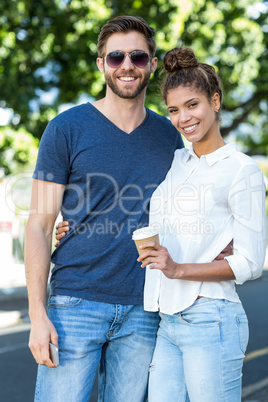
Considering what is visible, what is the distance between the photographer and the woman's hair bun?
2322mm

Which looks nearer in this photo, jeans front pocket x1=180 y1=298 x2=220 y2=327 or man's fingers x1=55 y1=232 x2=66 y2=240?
jeans front pocket x1=180 y1=298 x2=220 y2=327

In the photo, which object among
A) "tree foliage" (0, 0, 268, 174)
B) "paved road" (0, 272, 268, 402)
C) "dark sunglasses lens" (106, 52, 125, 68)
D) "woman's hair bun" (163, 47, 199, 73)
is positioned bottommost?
"paved road" (0, 272, 268, 402)

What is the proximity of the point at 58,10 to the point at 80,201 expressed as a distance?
7.10m

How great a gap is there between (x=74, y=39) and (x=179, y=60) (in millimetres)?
7314

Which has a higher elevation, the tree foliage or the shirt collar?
the tree foliage

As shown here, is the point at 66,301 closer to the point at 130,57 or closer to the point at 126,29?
the point at 130,57

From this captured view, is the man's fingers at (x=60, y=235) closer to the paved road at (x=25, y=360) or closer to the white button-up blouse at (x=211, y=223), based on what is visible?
the white button-up blouse at (x=211, y=223)

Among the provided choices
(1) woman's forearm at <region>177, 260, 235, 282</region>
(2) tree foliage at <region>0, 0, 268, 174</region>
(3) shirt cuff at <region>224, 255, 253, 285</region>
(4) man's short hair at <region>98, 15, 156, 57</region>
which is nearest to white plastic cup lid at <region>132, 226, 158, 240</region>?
(1) woman's forearm at <region>177, 260, 235, 282</region>

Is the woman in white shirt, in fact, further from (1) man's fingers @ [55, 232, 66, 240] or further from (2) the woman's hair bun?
(1) man's fingers @ [55, 232, 66, 240]

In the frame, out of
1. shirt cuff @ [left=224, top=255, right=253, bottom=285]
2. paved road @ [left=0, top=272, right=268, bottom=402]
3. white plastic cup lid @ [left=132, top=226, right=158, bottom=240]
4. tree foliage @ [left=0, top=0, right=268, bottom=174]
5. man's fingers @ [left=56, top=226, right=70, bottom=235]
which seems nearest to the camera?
white plastic cup lid @ [left=132, top=226, right=158, bottom=240]

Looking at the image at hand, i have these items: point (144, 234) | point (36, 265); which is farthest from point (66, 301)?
point (144, 234)

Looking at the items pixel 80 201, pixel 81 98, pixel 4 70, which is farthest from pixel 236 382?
pixel 81 98

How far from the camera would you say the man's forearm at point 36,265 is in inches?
87.3

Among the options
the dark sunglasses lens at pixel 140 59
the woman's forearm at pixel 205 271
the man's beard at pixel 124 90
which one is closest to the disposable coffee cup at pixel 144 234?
the woman's forearm at pixel 205 271
